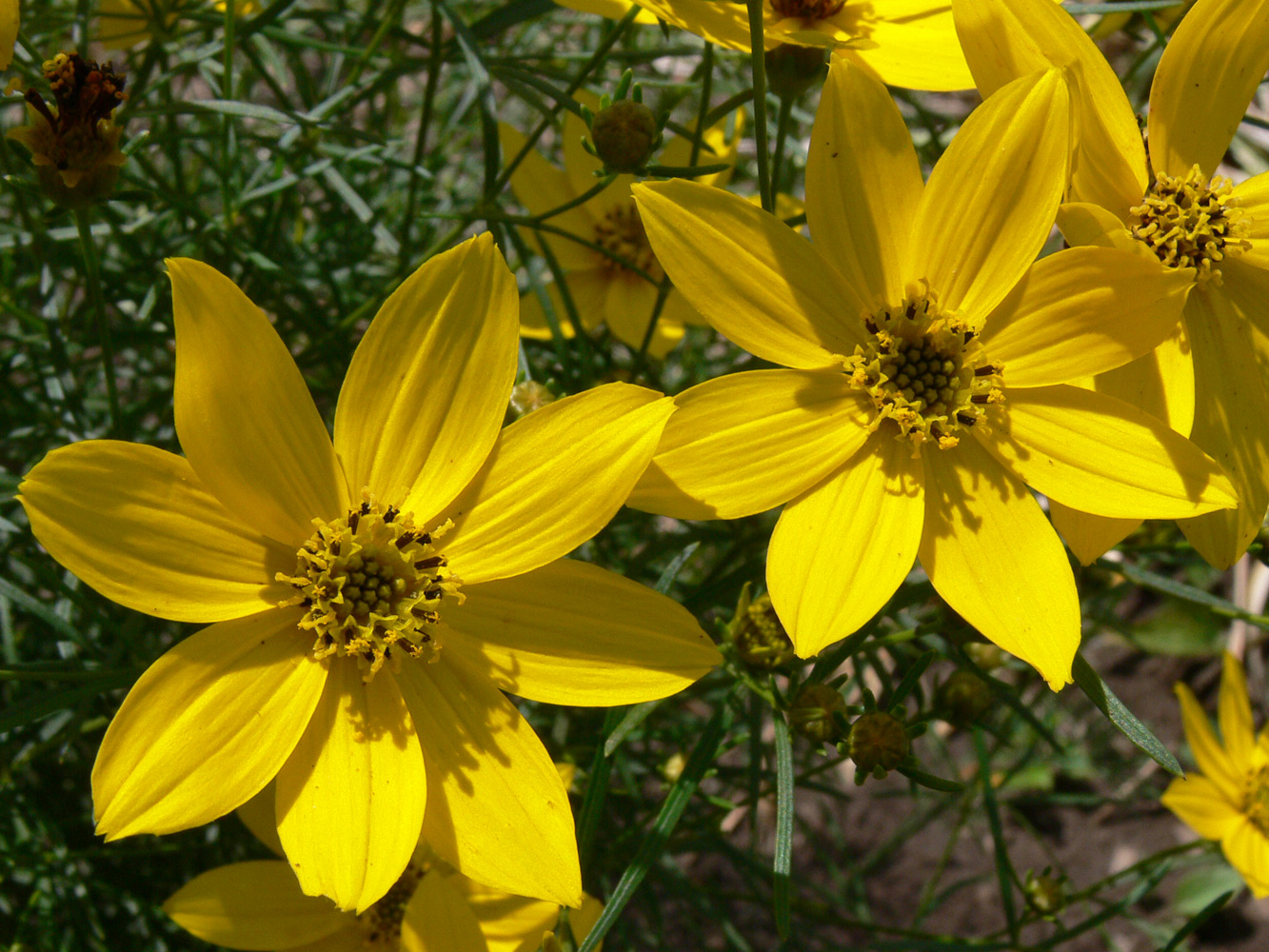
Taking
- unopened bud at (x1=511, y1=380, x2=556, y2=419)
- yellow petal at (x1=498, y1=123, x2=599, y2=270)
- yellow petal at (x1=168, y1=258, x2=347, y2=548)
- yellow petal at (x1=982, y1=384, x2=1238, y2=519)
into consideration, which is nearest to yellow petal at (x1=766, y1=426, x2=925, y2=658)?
yellow petal at (x1=982, y1=384, x2=1238, y2=519)

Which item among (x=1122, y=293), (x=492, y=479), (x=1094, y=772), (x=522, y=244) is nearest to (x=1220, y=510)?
(x=1122, y=293)

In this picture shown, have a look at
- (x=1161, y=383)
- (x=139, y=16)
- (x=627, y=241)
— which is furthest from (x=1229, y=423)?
(x=139, y=16)

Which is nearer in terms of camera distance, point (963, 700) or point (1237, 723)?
point (963, 700)

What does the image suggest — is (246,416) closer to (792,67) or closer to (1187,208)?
(792,67)

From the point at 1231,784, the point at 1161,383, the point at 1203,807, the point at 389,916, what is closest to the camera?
the point at 1161,383

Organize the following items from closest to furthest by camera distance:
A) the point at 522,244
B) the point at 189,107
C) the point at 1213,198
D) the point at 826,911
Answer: the point at 1213,198 < the point at 189,107 < the point at 522,244 < the point at 826,911

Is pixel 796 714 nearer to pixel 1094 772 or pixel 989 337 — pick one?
pixel 989 337

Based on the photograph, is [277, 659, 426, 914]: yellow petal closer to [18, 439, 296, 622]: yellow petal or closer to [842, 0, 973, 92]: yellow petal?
[18, 439, 296, 622]: yellow petal
